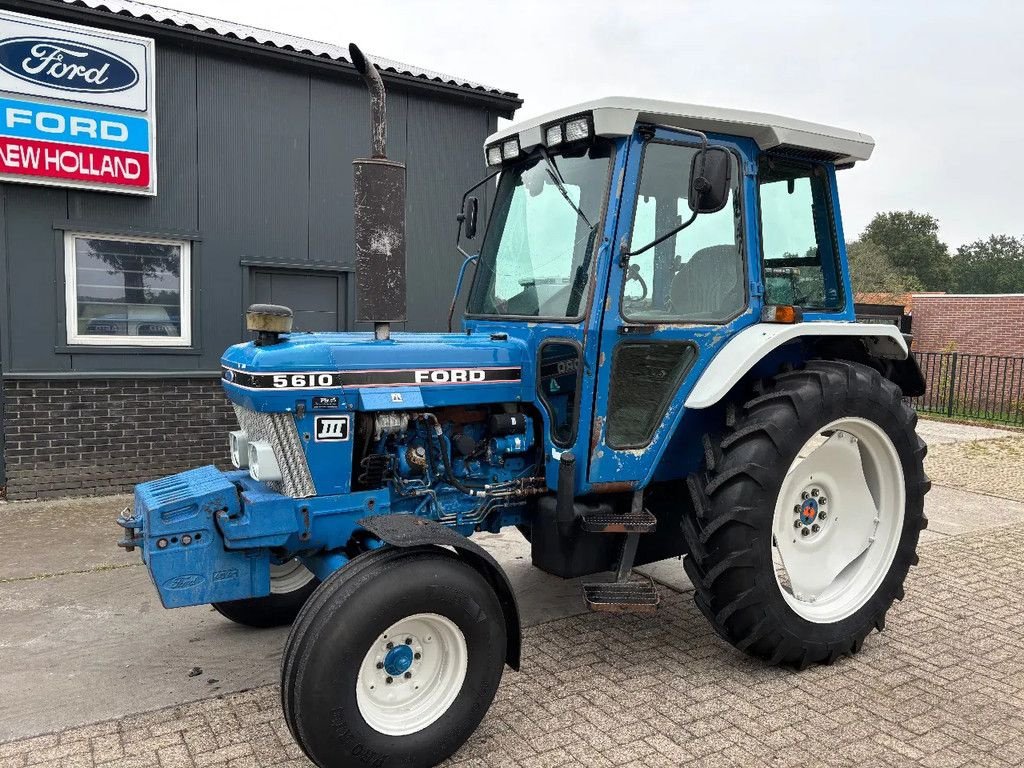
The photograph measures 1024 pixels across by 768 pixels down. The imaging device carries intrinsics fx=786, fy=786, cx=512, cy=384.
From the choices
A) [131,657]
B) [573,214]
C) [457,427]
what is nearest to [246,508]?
[457,427]

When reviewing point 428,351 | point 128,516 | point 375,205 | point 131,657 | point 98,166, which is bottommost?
point 131,657

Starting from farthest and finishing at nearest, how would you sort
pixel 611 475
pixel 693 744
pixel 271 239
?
pixel 271 239
pixel 611 475
pixel 693 744

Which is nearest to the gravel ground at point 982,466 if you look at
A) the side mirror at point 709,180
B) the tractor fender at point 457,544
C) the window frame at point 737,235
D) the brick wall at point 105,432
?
the window frame at point 737,235

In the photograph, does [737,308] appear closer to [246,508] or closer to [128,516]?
[246,508]

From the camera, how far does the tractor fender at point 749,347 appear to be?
3.43 metres

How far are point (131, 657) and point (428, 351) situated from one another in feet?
6.83

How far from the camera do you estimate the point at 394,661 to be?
9.31ft

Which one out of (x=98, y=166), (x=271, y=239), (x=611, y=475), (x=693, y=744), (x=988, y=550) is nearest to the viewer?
(x=693, y=744)

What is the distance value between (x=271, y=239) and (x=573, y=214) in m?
4.56

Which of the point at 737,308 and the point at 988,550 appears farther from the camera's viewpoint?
the point at 988,550

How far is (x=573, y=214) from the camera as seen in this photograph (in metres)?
3.59

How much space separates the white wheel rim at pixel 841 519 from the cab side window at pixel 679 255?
0.85 m

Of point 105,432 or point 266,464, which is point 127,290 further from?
point 266,464

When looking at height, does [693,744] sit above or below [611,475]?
below
